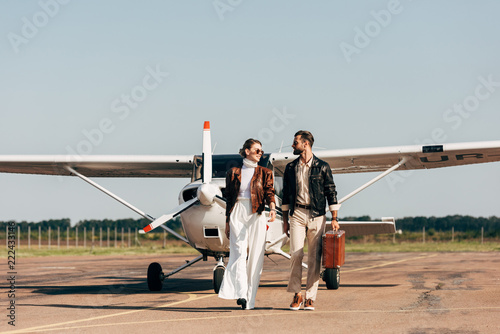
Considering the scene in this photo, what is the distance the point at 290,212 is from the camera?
783 cm

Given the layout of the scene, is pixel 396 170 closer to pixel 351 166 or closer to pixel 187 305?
pixel 351 166

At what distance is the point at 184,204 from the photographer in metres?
10.1

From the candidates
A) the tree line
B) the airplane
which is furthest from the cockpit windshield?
the tree line

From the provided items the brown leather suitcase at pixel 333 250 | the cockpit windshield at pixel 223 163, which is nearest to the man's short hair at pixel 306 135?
the brown leather suitcase at pixel 333 250

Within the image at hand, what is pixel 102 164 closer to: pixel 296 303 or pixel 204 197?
pixel 204 197

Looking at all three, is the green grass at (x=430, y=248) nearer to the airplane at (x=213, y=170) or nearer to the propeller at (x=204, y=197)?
the airplane at (x=213, y=170)

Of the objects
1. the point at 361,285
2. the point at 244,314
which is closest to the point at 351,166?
the point at 361,285

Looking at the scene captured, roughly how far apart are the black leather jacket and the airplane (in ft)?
6.87

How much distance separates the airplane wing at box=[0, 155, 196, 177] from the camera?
13.6m

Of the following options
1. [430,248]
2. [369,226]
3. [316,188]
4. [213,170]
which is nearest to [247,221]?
[316,188]

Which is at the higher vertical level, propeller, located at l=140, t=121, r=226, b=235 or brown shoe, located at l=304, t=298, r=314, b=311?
A: propeller, located at l=140, t=121, r=226, b=235

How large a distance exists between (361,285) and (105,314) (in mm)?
5579

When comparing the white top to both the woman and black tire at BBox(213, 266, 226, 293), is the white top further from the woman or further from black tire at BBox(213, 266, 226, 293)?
black tire at BBox(213, 266, 226, 293)

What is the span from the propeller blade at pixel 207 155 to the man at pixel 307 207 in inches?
94.2
